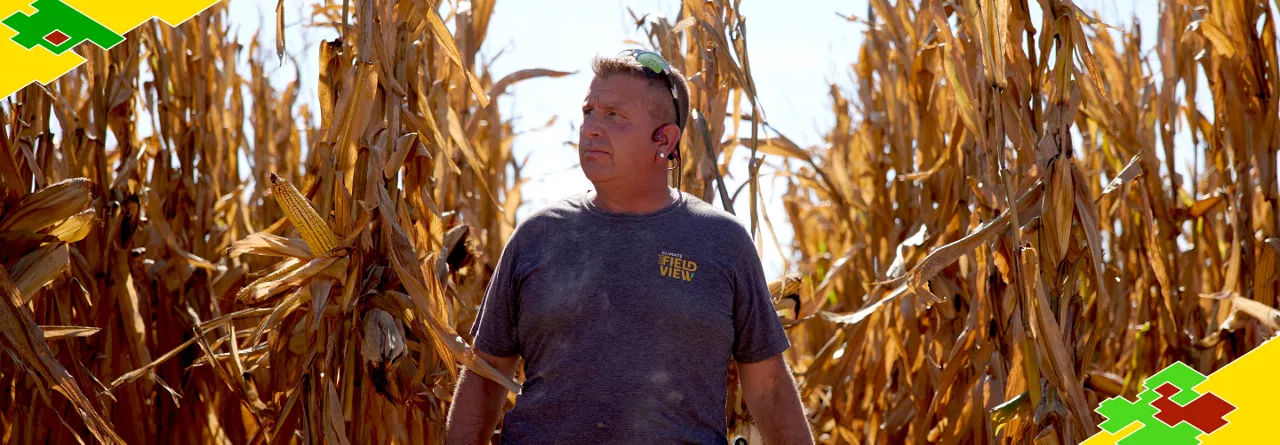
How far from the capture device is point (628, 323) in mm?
1404

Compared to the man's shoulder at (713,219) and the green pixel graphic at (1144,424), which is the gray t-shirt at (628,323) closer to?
the man's shoulder at (713,219)

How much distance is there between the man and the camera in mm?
1400

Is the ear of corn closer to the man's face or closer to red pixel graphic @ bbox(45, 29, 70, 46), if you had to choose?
the man's face

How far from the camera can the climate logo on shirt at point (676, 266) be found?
142cm

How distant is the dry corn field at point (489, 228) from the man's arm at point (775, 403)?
256mm

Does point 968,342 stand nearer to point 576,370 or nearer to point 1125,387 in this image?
point 1125,387

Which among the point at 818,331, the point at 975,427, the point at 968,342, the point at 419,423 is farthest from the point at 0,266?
the point at 818,331

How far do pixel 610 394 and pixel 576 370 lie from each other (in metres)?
0.05

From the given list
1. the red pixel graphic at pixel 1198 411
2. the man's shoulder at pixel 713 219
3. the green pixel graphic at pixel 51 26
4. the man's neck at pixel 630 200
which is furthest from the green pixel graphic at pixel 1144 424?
the green pixel graphic at pixel 51 26

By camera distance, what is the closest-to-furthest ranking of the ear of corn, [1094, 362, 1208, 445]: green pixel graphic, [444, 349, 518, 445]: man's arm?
the ear of corn
[444, 349, 518, 445]: man's arm
[1094, 362, 1208, 445]: green pixel graphic

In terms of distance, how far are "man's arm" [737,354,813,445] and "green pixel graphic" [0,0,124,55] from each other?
108 centimetres

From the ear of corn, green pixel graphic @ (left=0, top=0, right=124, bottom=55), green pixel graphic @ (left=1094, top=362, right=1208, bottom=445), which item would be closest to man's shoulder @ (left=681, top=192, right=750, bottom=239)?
the ear of corn

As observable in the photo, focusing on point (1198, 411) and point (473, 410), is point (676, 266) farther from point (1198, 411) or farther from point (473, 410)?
point (1198, 411)

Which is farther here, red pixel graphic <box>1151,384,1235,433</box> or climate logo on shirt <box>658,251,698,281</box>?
red pixel graphic <box>1151,384,1235,433</box>
